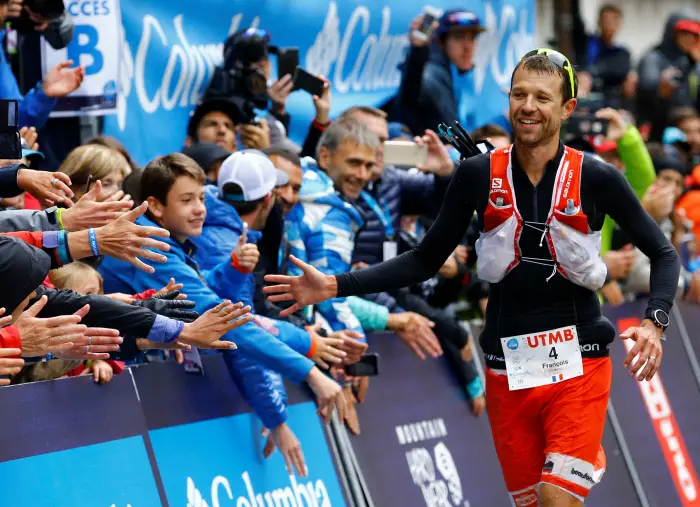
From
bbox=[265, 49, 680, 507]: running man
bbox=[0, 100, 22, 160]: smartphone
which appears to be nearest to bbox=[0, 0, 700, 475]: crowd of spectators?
bbox=[0, 100, 22, 160]: smartphone

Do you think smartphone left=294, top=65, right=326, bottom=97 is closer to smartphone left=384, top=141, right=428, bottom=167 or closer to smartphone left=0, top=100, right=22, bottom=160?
smartphone left=384, top=141, right=428, bottom=167

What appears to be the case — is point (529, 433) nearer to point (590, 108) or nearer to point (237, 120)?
point (237, 120)

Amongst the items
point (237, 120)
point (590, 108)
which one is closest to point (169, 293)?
point (237, 120)

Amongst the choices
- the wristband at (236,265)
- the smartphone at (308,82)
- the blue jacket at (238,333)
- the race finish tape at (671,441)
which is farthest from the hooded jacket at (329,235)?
the race finish tape at (671,441)

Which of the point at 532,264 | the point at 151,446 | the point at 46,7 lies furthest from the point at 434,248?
the point at 46,7

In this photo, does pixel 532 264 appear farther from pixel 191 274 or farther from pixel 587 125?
pixel 587 125

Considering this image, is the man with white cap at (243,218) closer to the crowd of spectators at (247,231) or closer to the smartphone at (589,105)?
the crowd of spectators at (247,231)

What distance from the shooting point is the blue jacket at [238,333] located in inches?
268

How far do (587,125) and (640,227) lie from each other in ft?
16.3

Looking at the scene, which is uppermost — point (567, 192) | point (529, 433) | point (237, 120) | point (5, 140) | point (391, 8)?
point (391, 8)

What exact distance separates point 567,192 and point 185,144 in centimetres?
373

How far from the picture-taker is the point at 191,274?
6812 mm

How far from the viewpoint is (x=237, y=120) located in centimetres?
900

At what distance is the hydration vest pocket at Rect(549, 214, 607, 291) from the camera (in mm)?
6117
